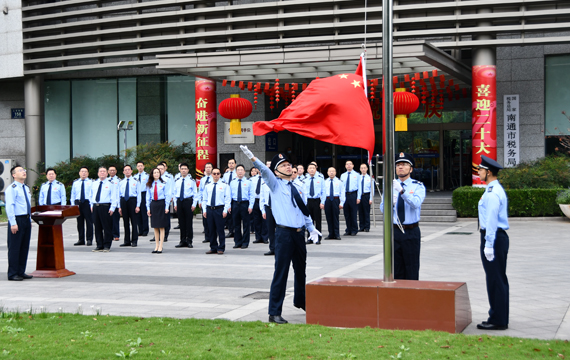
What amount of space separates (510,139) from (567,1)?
509 centimetres

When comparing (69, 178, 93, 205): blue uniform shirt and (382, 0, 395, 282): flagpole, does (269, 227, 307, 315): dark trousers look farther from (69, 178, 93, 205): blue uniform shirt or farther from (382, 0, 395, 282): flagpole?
(69, 178, 93, 205): blue uniform shirt

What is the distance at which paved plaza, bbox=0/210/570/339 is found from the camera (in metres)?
7.57

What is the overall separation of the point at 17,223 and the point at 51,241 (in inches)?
30.4

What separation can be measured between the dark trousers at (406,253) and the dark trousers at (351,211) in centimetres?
952

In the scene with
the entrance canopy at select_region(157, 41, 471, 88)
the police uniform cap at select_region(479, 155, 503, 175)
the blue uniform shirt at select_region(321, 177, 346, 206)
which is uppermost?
the entrance canopy at select_region(157, 41, 471, 88)

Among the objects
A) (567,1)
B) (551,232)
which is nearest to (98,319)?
(551,232)

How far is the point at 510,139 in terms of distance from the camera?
23391 mm

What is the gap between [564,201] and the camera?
18.9 meters

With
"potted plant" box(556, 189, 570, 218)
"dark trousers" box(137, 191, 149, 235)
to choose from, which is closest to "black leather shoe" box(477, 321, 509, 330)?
"dark trousers" box(137, 191, 149, 235)

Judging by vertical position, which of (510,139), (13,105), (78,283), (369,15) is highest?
(369,15)

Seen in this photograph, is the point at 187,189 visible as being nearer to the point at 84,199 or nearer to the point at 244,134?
the point at 84,199

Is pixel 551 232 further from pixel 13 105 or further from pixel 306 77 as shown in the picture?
pixel 13 105

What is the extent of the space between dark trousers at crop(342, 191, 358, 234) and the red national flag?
10156 millimetres

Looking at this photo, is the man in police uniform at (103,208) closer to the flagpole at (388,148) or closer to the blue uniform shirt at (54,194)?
the blue uniform shirt at (54,194)
